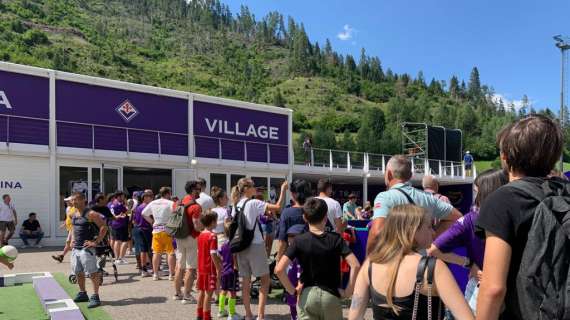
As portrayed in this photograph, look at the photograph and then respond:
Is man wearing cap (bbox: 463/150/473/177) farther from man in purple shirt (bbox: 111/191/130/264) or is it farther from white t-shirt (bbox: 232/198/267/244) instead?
white t-shirt (bbox: 232/198/267/244)

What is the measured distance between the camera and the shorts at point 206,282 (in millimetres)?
5949

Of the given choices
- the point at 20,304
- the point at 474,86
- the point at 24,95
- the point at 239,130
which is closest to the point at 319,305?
the point at 20,304

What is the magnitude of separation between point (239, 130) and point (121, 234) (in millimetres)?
11420

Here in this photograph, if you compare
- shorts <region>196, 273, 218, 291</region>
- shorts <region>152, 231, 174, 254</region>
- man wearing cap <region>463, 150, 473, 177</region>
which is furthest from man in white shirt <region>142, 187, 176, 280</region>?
man wearing cap <region>463, 150, 473, 177</region>

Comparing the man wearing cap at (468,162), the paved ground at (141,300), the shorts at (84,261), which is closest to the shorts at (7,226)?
the paved ground at (141,300)

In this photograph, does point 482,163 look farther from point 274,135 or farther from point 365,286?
point 365,286

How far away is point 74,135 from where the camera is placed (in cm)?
1675

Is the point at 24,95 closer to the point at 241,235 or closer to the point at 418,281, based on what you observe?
the point at 241,235

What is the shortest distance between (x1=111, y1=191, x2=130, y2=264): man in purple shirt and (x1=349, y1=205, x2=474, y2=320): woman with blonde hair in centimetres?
889

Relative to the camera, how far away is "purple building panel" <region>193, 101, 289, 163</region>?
20469mm

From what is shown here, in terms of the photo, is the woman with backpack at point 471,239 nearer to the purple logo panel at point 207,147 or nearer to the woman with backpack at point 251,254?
the woman with backpack at point 251,254

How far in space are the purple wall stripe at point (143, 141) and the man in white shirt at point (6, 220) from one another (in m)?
4.79

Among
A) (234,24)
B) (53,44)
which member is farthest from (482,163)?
(234,24)

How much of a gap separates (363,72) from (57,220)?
14446cm
